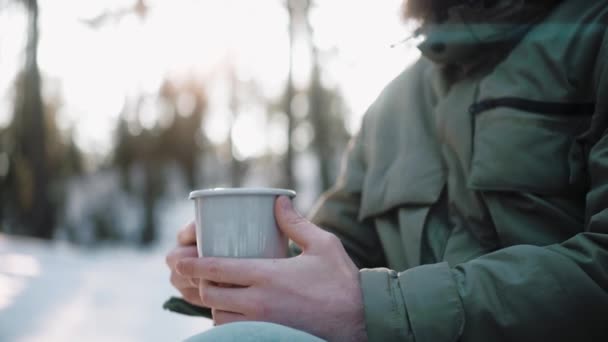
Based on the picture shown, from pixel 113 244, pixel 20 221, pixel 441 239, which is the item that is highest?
pixel 441 239

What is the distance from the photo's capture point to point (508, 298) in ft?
2.90

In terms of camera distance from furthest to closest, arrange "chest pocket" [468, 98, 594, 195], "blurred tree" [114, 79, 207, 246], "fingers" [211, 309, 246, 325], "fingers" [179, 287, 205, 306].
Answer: "blurred tree" [114, 79, 207, 246] → "fingers" [179, 287, 205, 306] → "chest pocket" [468, 98, 594, 195] → "fingers" [211, 309, 246, 325]

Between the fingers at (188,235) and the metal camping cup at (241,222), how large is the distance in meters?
0.21

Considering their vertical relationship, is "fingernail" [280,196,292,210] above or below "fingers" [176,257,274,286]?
above

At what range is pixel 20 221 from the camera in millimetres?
10797

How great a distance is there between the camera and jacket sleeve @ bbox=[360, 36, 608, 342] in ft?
2.84

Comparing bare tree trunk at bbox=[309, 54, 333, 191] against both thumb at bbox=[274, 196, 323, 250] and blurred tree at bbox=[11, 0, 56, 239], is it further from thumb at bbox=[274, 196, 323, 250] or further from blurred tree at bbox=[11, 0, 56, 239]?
thumb at bbox=[274, 196, 323, 250]

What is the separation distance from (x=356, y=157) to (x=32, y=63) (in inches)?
381

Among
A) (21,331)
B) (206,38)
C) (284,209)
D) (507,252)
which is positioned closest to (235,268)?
(284,209)

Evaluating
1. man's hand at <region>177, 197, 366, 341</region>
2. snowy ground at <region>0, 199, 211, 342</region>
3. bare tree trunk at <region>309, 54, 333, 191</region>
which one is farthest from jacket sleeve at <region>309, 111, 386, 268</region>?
bare tree trunk at <region>309, 54, 333, 191</region>

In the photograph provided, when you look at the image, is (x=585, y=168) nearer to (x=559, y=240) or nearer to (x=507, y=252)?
(x=559, y=240)

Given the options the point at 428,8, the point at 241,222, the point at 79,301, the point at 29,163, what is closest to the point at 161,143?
the point at 29,163

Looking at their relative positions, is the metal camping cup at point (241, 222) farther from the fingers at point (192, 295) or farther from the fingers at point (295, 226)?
the fingers at point (192, 295)

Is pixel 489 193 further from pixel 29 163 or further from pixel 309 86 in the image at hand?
pixel 309 86
